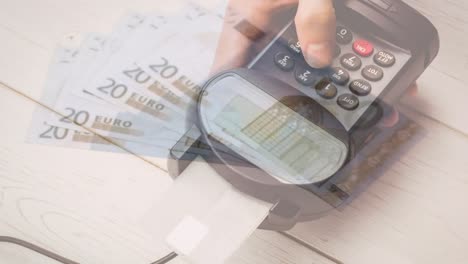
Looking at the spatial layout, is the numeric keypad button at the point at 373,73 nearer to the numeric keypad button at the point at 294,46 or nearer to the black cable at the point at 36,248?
the numeric keypad button at the point at 294,46

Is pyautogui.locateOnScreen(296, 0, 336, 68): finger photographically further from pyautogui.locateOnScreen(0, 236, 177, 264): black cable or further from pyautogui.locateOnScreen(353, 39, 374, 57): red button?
pyautogui.locateOnScreen(0, 236, 177, 264): black cable

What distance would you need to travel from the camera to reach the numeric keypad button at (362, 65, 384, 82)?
287 millimetres

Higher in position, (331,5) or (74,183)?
(331,5)

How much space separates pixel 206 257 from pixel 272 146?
57mm

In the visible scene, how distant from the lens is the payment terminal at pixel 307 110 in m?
0.27

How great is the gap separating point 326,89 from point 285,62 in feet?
0.08

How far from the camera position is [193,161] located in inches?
10.9

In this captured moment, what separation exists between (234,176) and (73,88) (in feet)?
0.40

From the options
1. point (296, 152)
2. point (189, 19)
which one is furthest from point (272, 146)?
point (189, 19)

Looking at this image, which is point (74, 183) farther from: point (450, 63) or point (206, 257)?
point (450, 63)

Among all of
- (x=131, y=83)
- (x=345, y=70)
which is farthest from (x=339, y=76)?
(x=131, y=83)

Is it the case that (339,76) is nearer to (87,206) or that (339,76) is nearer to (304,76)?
(304,76)

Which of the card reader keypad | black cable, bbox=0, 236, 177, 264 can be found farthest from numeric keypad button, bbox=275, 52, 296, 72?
black cable, bbox=0, 236, 177, 264

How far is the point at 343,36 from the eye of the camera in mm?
297
